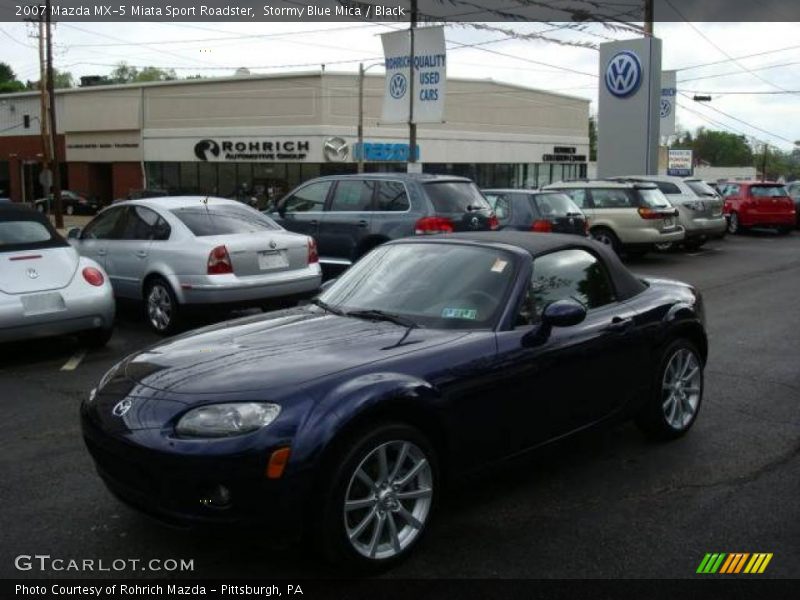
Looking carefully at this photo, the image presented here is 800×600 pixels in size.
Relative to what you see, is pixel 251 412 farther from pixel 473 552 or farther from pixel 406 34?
pixel 406 34

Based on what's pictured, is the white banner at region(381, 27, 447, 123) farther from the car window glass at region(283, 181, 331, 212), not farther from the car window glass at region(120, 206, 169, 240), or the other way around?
the car window glass at region(120, 206, 169, 240)

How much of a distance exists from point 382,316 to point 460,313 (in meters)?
0.42

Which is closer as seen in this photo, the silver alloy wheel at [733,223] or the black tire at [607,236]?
the black tire at [607,236]

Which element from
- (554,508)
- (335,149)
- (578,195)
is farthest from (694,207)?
(335,149)

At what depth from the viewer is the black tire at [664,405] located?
5164 mm

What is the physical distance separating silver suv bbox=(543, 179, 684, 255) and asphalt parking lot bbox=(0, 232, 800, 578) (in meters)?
10.6

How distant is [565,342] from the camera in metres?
4.43

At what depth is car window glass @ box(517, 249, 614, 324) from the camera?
4.45m

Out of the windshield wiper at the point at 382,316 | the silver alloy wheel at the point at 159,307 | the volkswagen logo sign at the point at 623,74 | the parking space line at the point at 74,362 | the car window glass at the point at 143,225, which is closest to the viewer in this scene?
the windshield wiper at the point at 382,316

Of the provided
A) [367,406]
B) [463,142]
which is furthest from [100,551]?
[463,142]

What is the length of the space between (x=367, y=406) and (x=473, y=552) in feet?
2.89

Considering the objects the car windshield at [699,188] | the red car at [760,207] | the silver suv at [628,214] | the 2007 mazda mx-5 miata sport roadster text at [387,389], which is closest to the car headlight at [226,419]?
the 2007 mazda mx-5 miata sport roadster text at [387,389]

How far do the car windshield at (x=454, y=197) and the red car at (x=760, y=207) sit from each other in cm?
1483

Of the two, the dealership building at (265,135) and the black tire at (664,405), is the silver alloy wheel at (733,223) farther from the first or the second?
the black tire at (664,405)
